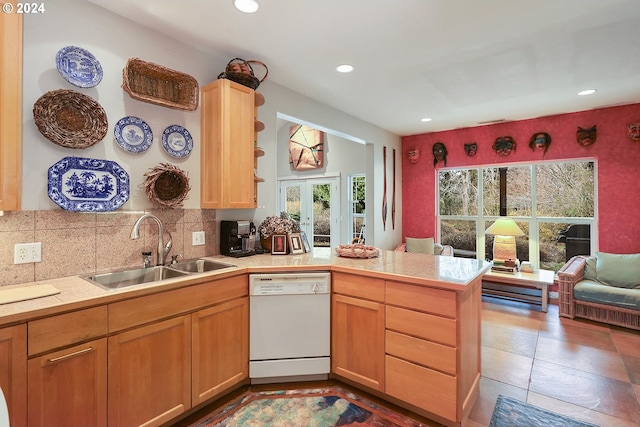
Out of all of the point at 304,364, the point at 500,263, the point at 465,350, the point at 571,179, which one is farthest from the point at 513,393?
the point at 571,179

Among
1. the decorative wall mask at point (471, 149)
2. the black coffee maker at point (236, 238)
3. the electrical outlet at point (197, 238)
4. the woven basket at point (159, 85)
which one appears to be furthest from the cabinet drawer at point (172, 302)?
the decorative wall mask at point (471, 149)

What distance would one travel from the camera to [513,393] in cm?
231

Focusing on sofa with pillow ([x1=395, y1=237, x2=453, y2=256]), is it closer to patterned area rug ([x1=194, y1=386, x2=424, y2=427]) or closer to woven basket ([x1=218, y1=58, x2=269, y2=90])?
patterned area rug ([x1=194, y1=386, x2=424, y2=427])

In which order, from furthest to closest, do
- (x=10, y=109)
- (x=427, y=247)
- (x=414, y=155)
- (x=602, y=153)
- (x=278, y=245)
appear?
1. (x=414, y=155)
2. (x=427, y=247)
3. (x=602, y=153)
4. (x=278, y=245)
5. (x=10, y=109)

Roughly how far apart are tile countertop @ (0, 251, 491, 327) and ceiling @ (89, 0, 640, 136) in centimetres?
171

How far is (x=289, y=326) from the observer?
2.32 m

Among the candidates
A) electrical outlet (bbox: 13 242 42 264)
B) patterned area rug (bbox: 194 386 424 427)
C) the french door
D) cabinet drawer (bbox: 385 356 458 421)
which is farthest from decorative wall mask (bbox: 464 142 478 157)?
electrical outlet (bbox: 13 242 42 264)

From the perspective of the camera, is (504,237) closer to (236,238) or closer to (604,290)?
(604,290)

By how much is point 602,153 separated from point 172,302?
17.1 feet

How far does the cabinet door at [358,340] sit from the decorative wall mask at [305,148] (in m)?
4.12

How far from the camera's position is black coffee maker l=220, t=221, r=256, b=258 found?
2.68 metres

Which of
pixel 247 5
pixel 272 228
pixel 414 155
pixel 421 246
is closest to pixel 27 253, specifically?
pixel 272 228

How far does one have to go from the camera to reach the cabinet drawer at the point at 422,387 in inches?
73.5

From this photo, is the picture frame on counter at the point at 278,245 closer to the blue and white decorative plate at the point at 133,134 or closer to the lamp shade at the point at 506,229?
the blue and white decorative plate at the point at 133,134
